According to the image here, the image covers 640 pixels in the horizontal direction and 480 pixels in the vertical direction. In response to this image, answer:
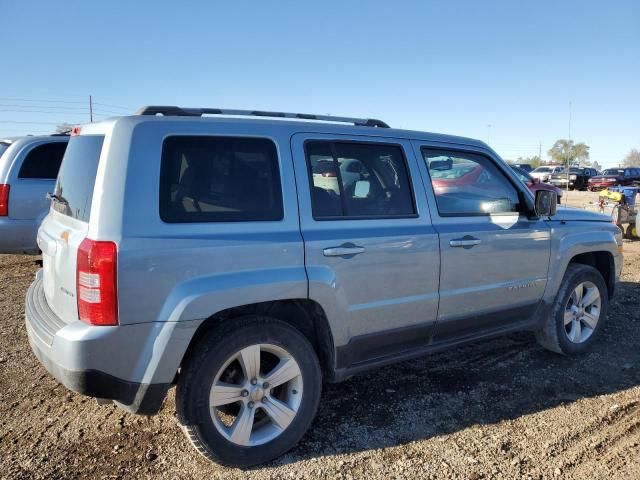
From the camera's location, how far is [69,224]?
9.12ft

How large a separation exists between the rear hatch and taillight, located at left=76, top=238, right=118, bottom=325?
0.37 ft

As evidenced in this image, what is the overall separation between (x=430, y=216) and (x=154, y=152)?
1851 millimetres

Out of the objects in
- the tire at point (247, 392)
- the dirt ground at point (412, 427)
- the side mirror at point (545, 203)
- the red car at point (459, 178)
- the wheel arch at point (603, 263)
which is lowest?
the dirt ground at point (412, 427)

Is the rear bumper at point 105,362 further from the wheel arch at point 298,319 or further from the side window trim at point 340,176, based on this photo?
the side window trim at point 340,176

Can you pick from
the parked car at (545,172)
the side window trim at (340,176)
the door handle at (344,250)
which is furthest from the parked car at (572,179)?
the door handle at (344,250)

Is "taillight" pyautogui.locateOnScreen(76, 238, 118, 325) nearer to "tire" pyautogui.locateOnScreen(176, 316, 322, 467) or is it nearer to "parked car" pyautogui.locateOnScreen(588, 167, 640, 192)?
"tire" pyautogui.locateOnScreen(176, 316, 322, 467)

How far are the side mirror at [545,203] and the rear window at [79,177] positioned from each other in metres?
3.12

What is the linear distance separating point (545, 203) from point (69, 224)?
3335mm

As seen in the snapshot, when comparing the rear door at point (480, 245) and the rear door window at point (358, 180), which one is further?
the rear door at point (480, 245)

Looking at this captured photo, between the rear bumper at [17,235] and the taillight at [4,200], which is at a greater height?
the taillight at [4,200]

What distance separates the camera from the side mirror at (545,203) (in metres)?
3.95

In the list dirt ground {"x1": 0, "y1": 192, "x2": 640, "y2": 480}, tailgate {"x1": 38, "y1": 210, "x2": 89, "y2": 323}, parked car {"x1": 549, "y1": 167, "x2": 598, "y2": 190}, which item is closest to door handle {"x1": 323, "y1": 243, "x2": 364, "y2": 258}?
dirt ground {"x1": 0, "y1": 192, "x2": 640, "y2": 480}

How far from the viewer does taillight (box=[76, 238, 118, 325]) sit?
7.80ft

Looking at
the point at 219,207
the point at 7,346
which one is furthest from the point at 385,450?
the point at 7,346
